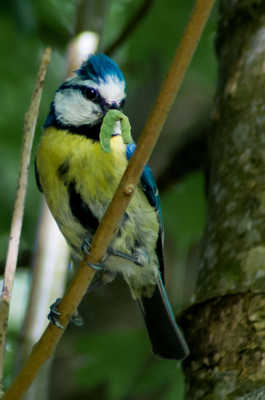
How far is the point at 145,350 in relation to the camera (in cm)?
299

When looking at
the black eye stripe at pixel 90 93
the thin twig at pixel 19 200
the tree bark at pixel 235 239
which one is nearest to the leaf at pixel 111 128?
the thin twig at pixel 19 200

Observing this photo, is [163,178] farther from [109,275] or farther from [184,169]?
[109,275]

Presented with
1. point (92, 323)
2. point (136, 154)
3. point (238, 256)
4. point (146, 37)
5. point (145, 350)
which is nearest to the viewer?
point (136, 154)

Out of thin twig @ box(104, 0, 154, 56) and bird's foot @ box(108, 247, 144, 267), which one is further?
thin twig @ box(104, 0, 154, 56)

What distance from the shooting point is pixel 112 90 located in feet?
7.14

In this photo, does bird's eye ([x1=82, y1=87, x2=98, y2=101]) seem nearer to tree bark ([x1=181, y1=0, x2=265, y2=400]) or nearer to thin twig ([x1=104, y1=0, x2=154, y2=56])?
tree bark ([x1=181, y1=0, x2=265, y2=400])

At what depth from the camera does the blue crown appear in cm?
213

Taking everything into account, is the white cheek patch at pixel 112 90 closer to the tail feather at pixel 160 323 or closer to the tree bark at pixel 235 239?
the tree bark at pixel 235 239

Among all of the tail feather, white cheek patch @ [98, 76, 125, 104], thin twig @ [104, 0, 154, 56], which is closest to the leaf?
white cheek patch @ [98, 76, 125, 104]

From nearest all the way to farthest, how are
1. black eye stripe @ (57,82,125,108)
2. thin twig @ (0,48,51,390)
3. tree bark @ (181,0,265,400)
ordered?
thin twig @ (0,48,51,390)
tree bark @ (181,0,265,400)
black eye stripe @ (57,82,125,108)

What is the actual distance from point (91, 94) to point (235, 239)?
72 cm

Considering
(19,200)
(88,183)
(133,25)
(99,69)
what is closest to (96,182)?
(88,183)

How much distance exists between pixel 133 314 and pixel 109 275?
4.47 ft

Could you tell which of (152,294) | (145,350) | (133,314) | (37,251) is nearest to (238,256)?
(152,294)
